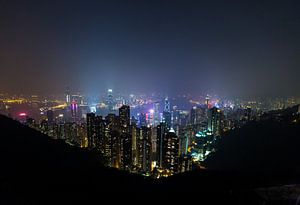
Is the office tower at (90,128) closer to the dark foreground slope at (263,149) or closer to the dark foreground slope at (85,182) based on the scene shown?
the dark foreground slope at (263,149)

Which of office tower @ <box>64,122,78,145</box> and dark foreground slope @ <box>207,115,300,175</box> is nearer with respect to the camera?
dark foreground slope @ <box>207,115,300,175</box>

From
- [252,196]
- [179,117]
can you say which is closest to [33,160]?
[252,196]

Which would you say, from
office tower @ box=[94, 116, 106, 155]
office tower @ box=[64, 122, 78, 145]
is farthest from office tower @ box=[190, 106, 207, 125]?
office tower @ box=[64, 122, 78, 145]

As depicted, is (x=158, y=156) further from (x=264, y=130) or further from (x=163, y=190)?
(x=163, y=190)

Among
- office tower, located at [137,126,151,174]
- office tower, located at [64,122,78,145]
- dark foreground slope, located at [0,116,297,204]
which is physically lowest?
office tower, located at [137,126,151,174]

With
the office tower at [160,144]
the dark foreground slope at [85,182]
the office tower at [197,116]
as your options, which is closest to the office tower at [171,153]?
the office tower at [160,144]

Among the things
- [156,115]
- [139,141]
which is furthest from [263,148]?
[156,115]

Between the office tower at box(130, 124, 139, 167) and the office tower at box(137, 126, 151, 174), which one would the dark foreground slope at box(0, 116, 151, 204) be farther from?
the office tower at box(137, 126, 151, 174)
